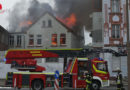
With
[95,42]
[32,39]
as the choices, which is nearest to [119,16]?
[95,42]

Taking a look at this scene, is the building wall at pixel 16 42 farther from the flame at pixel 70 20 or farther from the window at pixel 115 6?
the window at pixel 115 6

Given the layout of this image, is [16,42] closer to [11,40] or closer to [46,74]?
[11,40]

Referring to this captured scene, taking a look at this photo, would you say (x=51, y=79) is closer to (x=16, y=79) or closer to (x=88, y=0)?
(x=16, y=79)

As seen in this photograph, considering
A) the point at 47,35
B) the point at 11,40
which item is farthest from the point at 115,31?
the point at 11,40

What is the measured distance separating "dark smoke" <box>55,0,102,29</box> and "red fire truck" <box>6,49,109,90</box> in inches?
649

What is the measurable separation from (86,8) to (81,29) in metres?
4.00

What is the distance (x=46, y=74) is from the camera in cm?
1712

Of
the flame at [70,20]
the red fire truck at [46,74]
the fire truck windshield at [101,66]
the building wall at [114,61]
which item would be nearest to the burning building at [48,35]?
the flame at [70,20]

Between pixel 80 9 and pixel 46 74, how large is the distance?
1955cm

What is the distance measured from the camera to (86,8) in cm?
3375

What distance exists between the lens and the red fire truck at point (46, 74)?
16.9 metres

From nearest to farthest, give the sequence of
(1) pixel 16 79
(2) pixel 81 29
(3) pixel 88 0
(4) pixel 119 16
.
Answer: (1) pixel 16 79
(4) pixel 119 16
(3) pixel 88 0
(2) pixel 81 29

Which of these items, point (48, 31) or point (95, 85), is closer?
point (95, 85)

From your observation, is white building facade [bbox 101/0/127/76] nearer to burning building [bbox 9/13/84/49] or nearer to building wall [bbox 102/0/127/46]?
building wall [bbox 102/0/127/46]
